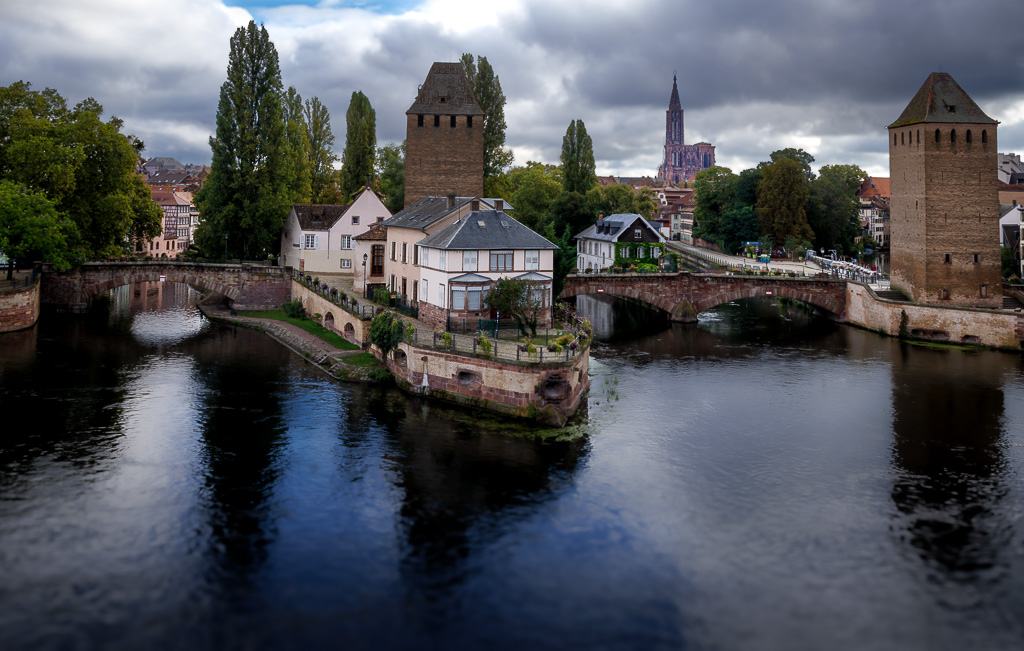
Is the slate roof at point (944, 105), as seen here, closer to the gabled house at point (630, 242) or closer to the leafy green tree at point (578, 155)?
the gabled house at point (630, 242)

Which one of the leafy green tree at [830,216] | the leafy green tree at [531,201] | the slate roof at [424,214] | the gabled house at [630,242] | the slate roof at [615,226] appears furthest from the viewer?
the leafy green tree at [830,216]

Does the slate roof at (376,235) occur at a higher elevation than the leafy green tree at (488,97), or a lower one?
lower

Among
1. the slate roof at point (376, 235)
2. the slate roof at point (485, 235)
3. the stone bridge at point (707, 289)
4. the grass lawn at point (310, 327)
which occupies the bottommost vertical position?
the grass lawn at point (310, 327)

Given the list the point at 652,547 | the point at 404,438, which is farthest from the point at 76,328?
the point at 652,547

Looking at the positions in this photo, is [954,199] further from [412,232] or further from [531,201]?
[531,201]

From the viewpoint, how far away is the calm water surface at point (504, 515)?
21.1m

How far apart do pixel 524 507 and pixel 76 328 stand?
45381 millimetres

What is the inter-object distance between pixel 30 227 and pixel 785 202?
73.0 m

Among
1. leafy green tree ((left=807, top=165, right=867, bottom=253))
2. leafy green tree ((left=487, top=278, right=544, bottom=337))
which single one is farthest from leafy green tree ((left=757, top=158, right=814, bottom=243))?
leafy green tree ((left=487, top=278, right=544, bottom=337))

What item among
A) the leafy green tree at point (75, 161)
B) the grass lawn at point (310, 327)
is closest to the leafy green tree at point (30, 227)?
the leafy green tree at point (75, 161)

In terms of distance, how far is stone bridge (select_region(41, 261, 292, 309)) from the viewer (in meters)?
67.9

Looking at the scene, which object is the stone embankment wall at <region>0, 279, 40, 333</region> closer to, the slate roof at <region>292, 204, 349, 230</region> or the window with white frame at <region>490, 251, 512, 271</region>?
the slate roof at <region>292, 204, 349, 230</region>

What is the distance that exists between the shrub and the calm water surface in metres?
18.9

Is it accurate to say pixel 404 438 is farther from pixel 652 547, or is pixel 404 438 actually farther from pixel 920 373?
pixel 920 373
